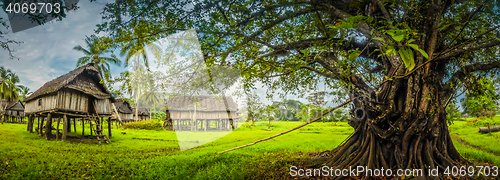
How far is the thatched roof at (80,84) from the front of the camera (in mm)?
12370

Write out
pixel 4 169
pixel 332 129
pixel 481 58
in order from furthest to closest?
pixel 332 129, pixel 4 169, pixel 481 58

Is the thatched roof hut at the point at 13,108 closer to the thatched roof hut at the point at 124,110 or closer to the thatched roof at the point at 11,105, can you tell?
the thatched roof at the point at 11,105

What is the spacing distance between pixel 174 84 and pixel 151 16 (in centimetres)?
199

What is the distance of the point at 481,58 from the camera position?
4797 millimetres

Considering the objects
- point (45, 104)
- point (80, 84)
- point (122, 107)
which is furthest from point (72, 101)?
point (122, 107)

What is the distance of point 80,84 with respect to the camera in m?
13.1

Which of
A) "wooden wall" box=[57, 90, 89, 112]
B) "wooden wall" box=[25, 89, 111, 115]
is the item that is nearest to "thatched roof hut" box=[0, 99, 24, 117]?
"wooden wall" box=[25, 89, 111, 115]

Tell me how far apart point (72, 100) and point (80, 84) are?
1014 mm

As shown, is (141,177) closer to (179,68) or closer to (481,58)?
(179,68)

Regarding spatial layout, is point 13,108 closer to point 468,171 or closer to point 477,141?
point 468,171

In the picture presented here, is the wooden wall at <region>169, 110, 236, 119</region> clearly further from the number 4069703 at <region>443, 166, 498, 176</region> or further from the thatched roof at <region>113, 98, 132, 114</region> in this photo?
the number 4069703 at <region>443, 166, 498, 176</region>

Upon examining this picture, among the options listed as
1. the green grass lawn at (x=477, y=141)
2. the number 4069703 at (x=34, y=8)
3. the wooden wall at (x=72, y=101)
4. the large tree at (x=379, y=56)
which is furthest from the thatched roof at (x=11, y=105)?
the green grass lawn at (x=477, y=141)

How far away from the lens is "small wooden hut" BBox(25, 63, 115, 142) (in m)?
12.3

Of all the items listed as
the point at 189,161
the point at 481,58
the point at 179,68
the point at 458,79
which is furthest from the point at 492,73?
A: the point at 189,161
